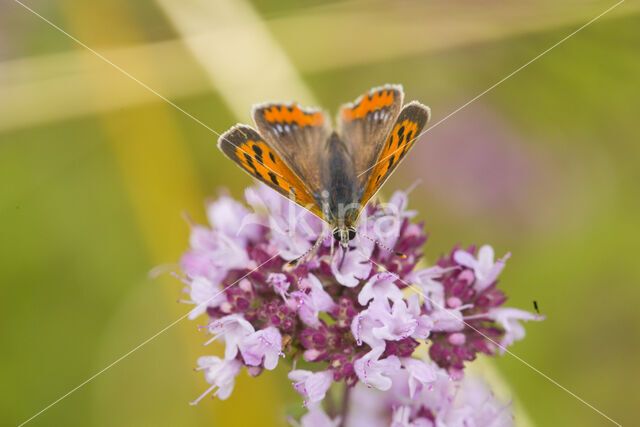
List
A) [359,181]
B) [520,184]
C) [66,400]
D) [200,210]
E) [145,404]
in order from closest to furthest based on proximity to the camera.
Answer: [359,181], [66,400], [145,404], [200,210], [520,184]

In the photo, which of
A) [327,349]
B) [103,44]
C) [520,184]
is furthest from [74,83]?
[520,184]

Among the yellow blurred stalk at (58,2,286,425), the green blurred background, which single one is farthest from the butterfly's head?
the yellow blurred stalk at (58,2,286,425)

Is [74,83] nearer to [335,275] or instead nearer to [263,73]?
[263,73]

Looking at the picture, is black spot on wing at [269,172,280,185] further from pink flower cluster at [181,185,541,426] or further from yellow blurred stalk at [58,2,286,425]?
yellow blurred stalk at [58,2,286,425]

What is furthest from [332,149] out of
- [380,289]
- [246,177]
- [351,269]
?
[246,177]

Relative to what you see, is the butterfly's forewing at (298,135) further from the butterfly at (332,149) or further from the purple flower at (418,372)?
the purple flower at (418,372)

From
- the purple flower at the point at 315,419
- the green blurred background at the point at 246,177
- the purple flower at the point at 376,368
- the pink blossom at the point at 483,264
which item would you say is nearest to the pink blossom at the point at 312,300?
the purple flower at the point at 376,368
